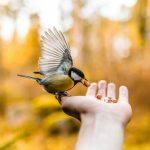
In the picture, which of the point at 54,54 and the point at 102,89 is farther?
the point at 102,89

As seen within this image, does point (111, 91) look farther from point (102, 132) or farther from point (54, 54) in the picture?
point (102, 132)

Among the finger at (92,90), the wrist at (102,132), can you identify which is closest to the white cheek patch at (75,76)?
the finger at (92,90)

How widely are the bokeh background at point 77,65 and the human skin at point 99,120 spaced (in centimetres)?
361

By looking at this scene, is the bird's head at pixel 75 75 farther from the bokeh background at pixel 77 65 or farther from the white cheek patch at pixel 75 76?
the bokeh background at pixel 77 65

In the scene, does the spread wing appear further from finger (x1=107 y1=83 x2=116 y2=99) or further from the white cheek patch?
finger (x1=107 y1=83 x2=116 y2=99)

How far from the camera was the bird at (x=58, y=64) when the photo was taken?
1.72 meters

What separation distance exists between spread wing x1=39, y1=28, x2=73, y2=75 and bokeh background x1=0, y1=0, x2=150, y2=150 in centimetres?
347

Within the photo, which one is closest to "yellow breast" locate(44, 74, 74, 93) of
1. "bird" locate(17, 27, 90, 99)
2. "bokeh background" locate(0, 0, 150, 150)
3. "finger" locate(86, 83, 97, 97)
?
"bird" locate(17, 27, 90, 99)

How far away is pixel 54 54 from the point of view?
176 cm

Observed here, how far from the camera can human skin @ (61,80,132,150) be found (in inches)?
54.4

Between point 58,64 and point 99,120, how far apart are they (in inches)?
15.0

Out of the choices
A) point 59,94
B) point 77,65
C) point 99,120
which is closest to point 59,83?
point 59,94

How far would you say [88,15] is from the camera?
42.1 ft

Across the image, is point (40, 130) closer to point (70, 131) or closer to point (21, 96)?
point (70, 131)
